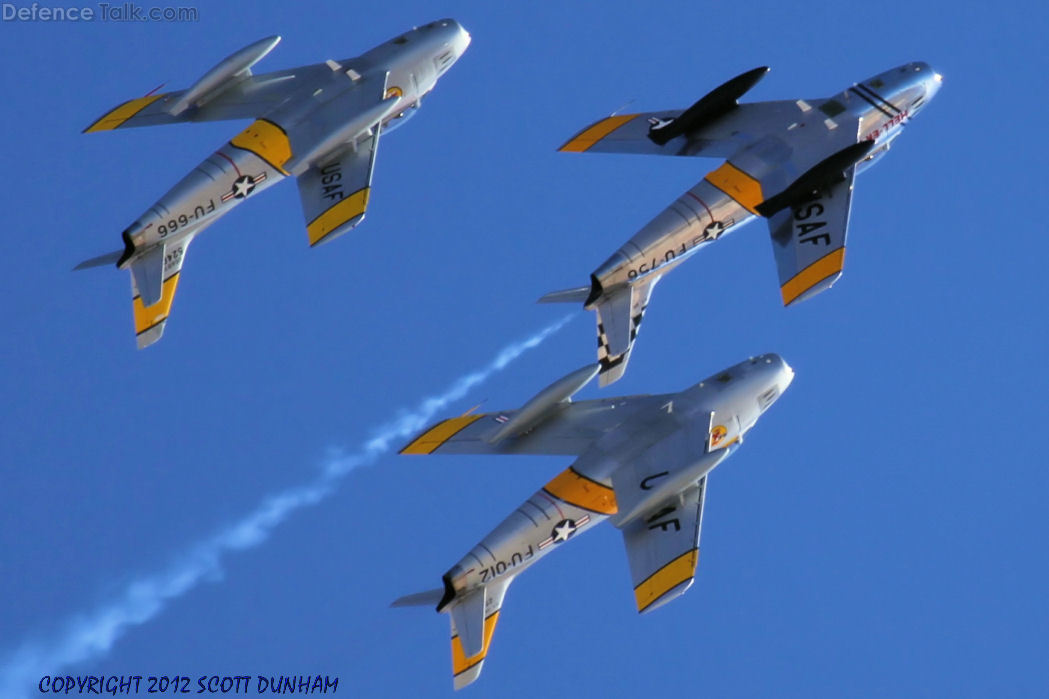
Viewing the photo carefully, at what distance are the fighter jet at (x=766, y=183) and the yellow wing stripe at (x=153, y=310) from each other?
10689mm

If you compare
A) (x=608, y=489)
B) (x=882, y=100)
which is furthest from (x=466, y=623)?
(x=882, y=100)

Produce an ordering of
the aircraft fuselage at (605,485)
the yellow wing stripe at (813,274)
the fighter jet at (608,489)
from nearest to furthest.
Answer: the fighter jet at (608,489)
the aircraft fuselage at (605,485)
the yellow wing stripe at (813,274)

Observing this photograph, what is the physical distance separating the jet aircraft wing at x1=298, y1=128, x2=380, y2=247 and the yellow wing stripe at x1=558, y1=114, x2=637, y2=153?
604 cm

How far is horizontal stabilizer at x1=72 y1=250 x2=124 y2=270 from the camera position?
69.1 meters

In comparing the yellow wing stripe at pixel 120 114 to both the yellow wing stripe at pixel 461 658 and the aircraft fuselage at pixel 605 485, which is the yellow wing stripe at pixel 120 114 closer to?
the aircraft fuselage at pixel 605 485

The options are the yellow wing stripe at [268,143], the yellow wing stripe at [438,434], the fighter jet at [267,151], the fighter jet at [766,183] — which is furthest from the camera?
the yellow wing stripe at [268,143]

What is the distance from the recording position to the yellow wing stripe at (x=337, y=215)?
69125 millimetres

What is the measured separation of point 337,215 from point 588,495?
10.8m

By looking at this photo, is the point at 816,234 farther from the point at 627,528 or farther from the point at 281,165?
the point at 281,165

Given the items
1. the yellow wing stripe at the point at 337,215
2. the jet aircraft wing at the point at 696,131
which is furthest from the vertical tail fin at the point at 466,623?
the jet aircraft wing at the point at 696,131

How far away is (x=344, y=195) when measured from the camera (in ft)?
228

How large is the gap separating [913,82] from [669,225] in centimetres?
890

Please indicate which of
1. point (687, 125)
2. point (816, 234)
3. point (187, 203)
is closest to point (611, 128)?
point (687, 125)

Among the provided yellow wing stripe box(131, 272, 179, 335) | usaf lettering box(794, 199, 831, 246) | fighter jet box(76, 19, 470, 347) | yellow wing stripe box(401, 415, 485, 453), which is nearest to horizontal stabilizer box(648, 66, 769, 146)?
usaf lettering box(794, 199, 831, 246)
